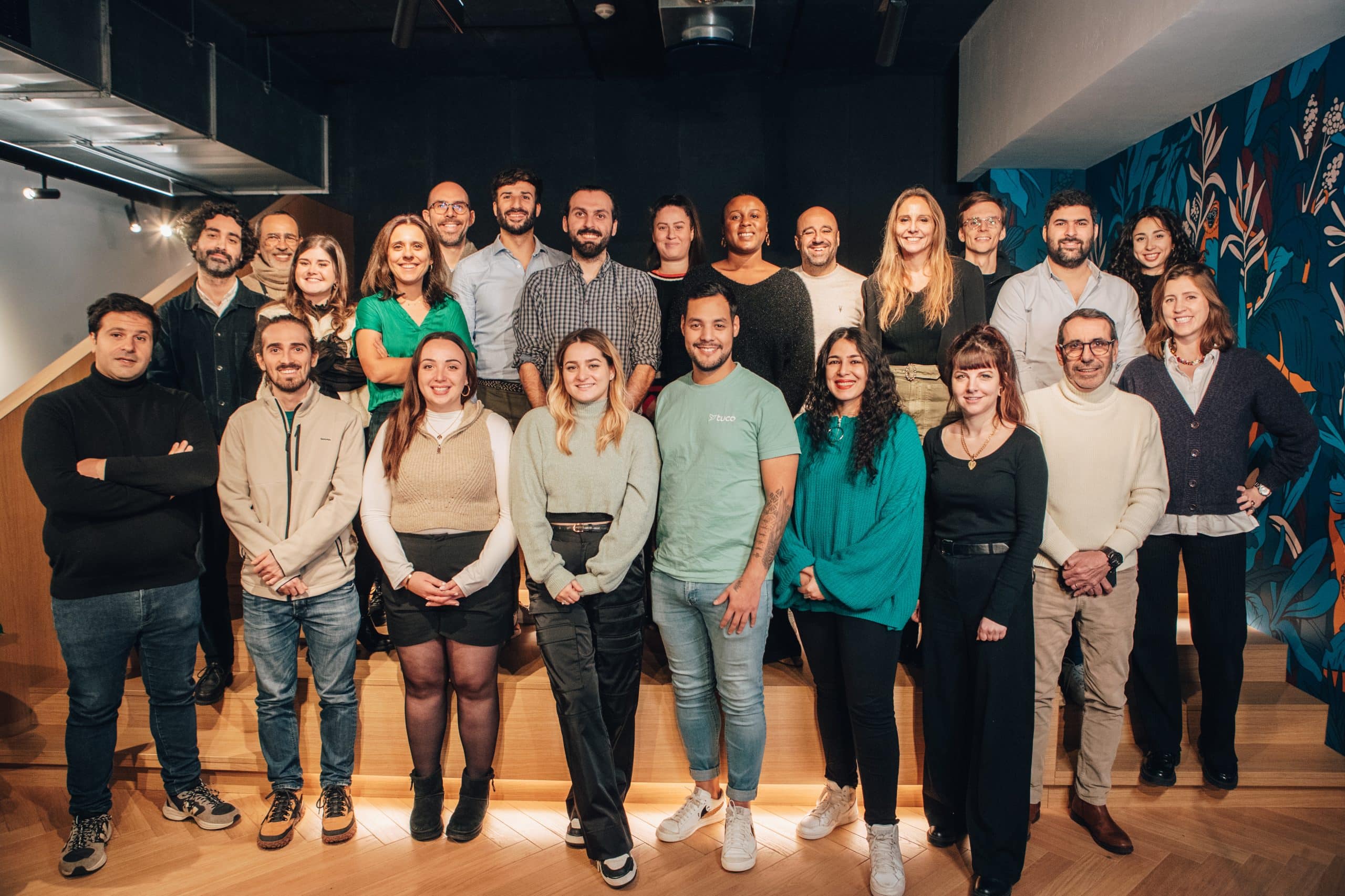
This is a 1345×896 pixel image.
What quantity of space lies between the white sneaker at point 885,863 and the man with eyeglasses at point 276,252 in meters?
3.09

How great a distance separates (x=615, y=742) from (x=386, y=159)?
494 cm

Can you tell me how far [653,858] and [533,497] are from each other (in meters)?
1.19

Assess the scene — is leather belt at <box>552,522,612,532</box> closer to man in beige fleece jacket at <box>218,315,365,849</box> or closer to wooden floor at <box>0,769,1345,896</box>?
man in beige fleece jacket at <box>218,315,365,849</box>

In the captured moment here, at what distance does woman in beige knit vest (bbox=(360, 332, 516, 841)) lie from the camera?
8.25 ft

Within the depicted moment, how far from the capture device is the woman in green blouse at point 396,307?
285cm

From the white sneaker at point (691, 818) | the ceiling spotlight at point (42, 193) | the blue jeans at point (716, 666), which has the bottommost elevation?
the white sneaker at point (691, 818)

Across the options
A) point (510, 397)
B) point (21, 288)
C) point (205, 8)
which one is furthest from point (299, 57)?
point (510, 397)

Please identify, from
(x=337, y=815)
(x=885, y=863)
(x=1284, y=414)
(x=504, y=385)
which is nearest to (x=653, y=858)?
(x=885, y=863)

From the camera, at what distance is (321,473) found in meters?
2.61

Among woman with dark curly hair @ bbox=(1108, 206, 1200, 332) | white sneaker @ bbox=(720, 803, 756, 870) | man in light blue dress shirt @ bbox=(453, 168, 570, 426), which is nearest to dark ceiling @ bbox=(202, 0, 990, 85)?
man in light blue dress shirt @ bbox=(453, 168, 570, 426)

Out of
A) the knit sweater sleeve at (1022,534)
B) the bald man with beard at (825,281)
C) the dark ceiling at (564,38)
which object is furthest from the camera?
the dark ceiling at (564,38)

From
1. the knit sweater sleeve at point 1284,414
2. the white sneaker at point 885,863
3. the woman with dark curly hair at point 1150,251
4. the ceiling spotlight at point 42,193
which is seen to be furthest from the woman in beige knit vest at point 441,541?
the ceiling spotlight at point 42,193

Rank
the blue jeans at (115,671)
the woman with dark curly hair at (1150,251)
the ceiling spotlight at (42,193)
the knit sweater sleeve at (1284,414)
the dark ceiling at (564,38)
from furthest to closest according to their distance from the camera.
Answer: the ceiling spotlight at (42,193)
the dark ceiling at (564,38)
the woman with dark curly hair at (1150,251)
the knit sweater sleeve at (1284,414)
the blue jeans at (115,671)

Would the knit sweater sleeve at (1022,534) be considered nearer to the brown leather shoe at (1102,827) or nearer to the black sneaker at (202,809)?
the brown leather shoe at (1102,827)
